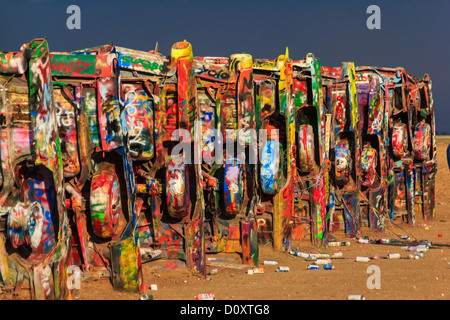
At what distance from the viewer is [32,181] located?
9.84m

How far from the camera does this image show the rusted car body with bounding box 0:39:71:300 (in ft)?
31.1

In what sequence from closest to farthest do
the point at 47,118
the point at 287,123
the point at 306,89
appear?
the point at 47,118
the point at 287,123
the point at 306,89

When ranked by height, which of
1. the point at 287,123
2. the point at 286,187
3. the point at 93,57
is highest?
the point at 93,57

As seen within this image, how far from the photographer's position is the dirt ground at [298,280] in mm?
10445

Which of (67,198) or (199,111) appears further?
(199,111)

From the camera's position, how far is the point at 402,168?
18.1 m

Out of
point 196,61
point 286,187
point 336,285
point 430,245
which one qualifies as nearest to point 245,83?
point 196,61

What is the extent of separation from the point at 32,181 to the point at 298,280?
4450mm

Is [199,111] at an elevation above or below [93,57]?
below

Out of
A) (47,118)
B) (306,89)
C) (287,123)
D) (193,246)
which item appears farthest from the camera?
(306,89)

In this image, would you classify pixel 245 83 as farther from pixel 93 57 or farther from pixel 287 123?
pixel 93 57

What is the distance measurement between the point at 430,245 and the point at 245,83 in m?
5.50

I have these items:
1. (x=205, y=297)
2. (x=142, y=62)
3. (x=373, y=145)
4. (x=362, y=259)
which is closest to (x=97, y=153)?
(x=142, y=62)

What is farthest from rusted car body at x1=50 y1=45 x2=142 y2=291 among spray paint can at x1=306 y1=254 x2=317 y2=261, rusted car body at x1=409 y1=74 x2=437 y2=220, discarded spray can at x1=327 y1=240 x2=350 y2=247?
rusted car body at x1=409 y1=74 x2=437 y2=220
